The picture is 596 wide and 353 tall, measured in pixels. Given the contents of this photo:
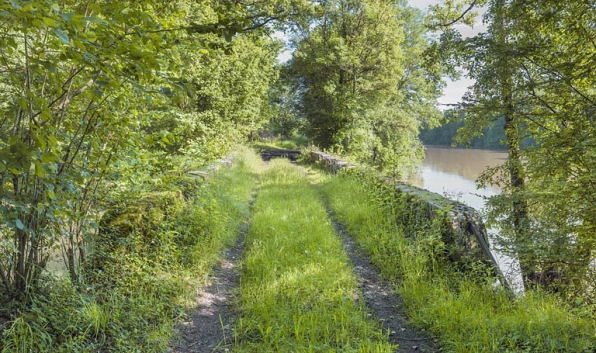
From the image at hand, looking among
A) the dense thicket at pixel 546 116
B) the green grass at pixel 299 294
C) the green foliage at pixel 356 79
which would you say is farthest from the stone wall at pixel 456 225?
the green foliage at pixel 356 79

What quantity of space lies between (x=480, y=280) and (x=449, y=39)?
4.23 m

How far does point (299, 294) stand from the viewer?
12.4 ft

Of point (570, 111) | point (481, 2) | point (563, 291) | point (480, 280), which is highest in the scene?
point (481, 2)

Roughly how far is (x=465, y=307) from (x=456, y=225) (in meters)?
1.47

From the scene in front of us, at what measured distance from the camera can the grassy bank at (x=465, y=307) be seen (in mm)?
2838

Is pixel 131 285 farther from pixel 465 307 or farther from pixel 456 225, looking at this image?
pixel 456 225

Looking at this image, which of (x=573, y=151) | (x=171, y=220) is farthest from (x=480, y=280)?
(x=171, y=220)

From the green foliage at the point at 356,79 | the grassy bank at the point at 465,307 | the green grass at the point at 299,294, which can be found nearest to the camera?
the grassy bank at the point at 465,307

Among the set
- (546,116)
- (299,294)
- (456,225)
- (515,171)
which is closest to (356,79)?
(515,171)

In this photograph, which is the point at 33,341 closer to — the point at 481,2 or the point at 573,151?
the point at 573,151

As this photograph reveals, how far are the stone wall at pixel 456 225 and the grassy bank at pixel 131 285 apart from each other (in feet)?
10.3

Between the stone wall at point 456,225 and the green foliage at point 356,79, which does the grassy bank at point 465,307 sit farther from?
the green foliage at point 356,79

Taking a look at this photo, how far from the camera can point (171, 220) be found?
4.54 meters

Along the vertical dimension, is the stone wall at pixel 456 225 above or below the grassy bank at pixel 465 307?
above
